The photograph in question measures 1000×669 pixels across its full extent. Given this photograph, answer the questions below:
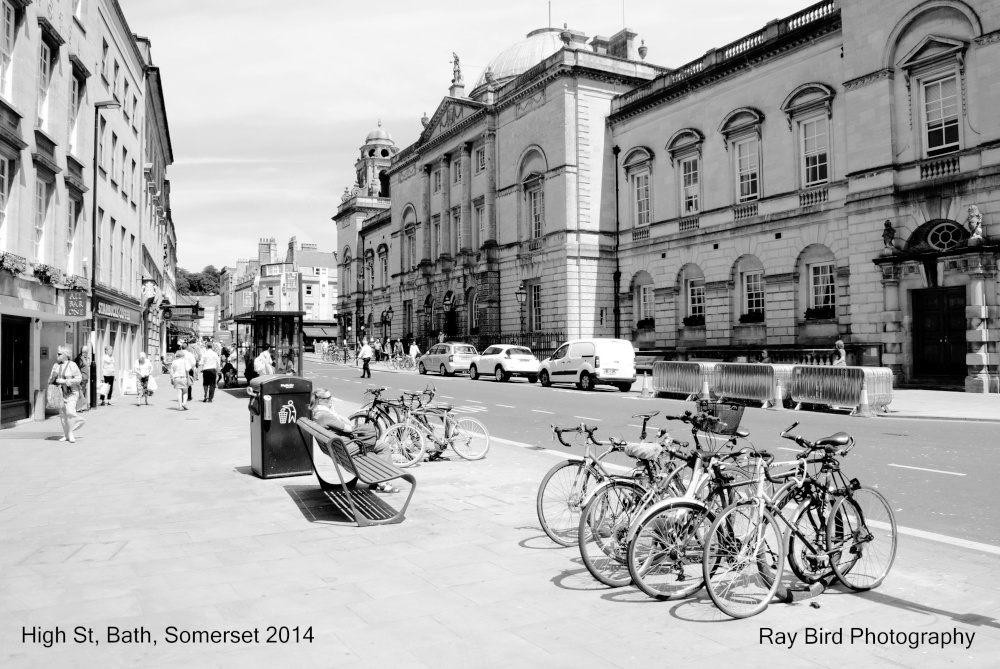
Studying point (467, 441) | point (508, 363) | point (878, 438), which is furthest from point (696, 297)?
point (467, 441)

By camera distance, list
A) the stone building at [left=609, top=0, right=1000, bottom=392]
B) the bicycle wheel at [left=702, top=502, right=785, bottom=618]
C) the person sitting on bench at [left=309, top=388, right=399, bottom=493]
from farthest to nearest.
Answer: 1. the stone building at [left=609, top=0, right=1000, bottom=392]
2. the person sitting on bench at [left=309, top=388, right=399, bottom=493]
3. the bicycle wheel at [left=702, top=502, right=785, bottom=618]

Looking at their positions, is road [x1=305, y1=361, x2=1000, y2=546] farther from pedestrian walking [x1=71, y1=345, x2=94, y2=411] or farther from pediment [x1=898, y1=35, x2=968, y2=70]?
pediment [x1=898, y1=35, x2=968, y2=70]

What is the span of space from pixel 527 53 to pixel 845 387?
4738cm

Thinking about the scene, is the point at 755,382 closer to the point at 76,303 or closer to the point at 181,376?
the point at 181,376

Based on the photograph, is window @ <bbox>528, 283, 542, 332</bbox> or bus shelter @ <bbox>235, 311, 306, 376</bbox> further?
window @ <bbox>528, 283, 542, 332</bbox>

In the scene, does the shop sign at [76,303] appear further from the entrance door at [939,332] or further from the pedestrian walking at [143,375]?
the entrance door at [939,332]

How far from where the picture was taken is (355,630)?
4.63 meters

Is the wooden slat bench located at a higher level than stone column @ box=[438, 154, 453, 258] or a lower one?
lower

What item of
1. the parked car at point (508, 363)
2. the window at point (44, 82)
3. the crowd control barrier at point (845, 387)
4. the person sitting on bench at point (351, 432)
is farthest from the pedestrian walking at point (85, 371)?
the crowd control barrier at point (845, 387)

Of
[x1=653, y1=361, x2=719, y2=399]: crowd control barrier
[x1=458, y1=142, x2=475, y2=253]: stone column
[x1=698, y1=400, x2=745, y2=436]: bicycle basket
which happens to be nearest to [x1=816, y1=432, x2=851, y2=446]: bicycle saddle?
[x1=698, y1=400, x2=745, y2=436]: bicycle basket

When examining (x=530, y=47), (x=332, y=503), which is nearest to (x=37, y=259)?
(x=332, y=503)

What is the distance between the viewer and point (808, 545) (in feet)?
17.3

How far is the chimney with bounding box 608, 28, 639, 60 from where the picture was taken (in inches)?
1797

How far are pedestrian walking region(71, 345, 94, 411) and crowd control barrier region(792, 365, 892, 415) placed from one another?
1846cm
